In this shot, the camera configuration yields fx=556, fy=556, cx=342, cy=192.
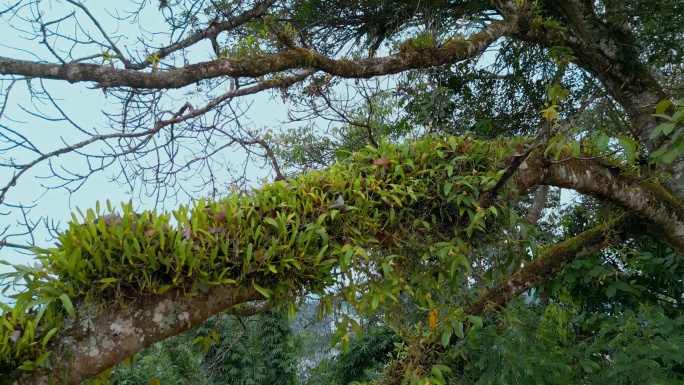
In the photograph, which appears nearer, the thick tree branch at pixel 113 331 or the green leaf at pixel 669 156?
the thick tree branch at pixel 113 331

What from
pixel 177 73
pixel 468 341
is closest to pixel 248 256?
pixel 177 73

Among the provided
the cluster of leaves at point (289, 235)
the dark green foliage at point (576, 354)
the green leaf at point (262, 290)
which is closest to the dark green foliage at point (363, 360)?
the dark green foliage at point (576, 354)

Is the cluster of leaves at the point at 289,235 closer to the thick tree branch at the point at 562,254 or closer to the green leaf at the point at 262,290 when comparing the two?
the green leaf at the point at 262,290

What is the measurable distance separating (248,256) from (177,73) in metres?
1.22

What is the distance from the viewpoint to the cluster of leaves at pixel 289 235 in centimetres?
166

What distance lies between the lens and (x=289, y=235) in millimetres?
1913

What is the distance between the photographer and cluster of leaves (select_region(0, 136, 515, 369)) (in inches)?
65.3

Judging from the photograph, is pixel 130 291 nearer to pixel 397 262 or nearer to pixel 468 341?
pixel 397 262

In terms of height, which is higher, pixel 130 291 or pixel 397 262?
pixel 397 262

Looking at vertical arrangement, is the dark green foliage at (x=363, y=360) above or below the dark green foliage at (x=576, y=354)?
above

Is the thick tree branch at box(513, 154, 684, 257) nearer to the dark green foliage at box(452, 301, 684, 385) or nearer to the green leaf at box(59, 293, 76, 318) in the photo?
the dark green foliage at box(452, 301, 684, 385)

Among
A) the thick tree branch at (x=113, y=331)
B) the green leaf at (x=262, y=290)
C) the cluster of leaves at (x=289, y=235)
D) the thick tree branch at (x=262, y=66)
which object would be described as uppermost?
the thick tree branch at (x=262, y=66)

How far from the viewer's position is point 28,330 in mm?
1548

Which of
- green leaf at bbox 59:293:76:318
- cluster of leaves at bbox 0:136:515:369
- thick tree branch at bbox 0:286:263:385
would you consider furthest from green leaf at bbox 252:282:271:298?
green leaf at bbox 59:293:76:318
